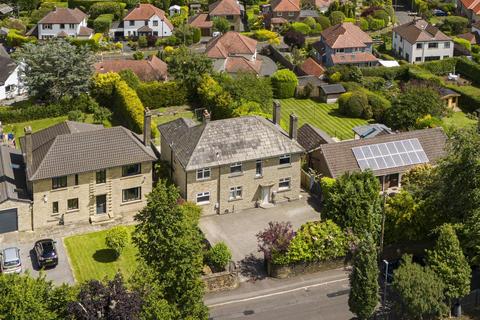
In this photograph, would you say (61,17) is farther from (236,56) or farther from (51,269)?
(51,269)

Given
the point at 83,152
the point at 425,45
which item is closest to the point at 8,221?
the point at 83,152

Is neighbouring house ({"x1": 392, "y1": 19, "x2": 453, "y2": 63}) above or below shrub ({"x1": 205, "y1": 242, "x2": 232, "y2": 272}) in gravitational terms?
above

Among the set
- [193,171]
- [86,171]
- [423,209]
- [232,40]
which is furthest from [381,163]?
[232,40]

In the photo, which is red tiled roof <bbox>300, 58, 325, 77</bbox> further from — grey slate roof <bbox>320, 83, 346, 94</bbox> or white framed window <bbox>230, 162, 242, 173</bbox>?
white framed window <bbox>230, 162, 242, 173</bbox>

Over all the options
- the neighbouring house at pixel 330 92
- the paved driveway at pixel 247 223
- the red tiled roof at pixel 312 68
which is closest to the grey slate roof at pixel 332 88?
the neighbouring house at pixel 330 92

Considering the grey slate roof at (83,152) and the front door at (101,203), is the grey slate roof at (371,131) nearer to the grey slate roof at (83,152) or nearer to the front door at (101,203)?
the grey slate roof at (83,152)

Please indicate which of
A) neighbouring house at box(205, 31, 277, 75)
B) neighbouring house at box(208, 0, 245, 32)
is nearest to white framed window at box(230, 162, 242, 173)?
neighbouring house at box(205, 31, 277, 75)
